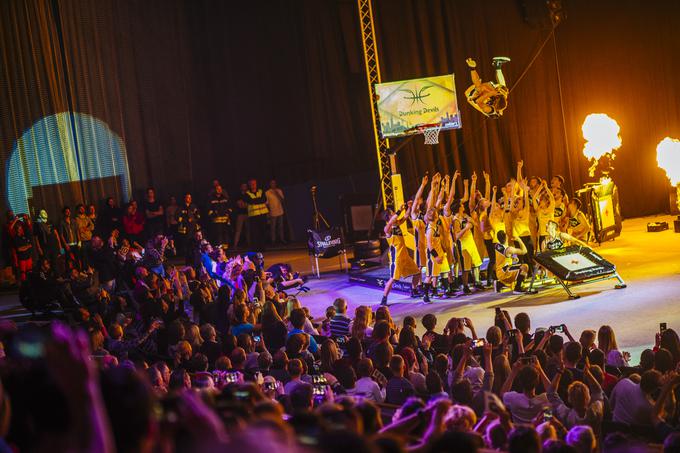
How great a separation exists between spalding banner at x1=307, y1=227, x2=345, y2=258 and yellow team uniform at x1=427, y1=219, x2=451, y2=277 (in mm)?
3770

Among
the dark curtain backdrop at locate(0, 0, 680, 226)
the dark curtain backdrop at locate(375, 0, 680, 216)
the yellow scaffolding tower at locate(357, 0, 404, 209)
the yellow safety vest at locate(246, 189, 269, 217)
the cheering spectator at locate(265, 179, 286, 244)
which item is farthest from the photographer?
the cheering spectator at locate(265, 179, 286, 244)

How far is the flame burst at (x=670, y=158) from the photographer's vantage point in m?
18.9

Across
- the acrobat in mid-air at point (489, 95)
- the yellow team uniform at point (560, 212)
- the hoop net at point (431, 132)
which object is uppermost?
the acrobat in mid-air at point (489, 95)

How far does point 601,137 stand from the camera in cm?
2064

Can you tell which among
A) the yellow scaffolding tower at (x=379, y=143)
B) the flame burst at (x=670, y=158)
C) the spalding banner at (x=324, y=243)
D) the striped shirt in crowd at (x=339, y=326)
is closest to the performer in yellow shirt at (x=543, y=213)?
the yellow scaffolding tower at (x=379, y=143)

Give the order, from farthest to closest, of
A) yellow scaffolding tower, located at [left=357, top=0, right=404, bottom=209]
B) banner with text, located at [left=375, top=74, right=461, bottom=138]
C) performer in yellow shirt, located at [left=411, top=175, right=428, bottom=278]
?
banner with text, located at [left=375, top=74, right=461, bottom=138] → yellow scaffolding tower, located at [left=357, top=0, right=404, bottom=209] → performer in yellow shirt, located at [left=411, top=175, right=428, bottom=278]

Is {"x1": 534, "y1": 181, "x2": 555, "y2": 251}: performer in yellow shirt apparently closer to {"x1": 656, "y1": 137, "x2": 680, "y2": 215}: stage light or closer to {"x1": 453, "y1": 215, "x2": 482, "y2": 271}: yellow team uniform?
{"x1": 453, "y1": 215, "x2": 482, "y2": 271}: yellow team uniform

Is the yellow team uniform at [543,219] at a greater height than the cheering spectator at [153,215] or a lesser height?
lesser

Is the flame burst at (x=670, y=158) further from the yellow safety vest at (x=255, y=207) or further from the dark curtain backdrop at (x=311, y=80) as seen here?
the yellow safety vest at (x=255, y=207)

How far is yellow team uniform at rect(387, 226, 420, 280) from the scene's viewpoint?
14234 mm

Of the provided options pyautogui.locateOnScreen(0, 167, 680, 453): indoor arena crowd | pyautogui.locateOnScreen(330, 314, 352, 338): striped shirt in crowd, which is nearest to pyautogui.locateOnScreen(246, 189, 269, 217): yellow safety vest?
pyautogui.locateOnScreen(0, 167, 680, 453): indoor arena crowd

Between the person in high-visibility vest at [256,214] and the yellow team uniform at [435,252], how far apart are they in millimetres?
8270

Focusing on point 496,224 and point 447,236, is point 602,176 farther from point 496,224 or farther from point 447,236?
point 447,236

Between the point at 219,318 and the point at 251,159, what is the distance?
14.2m
